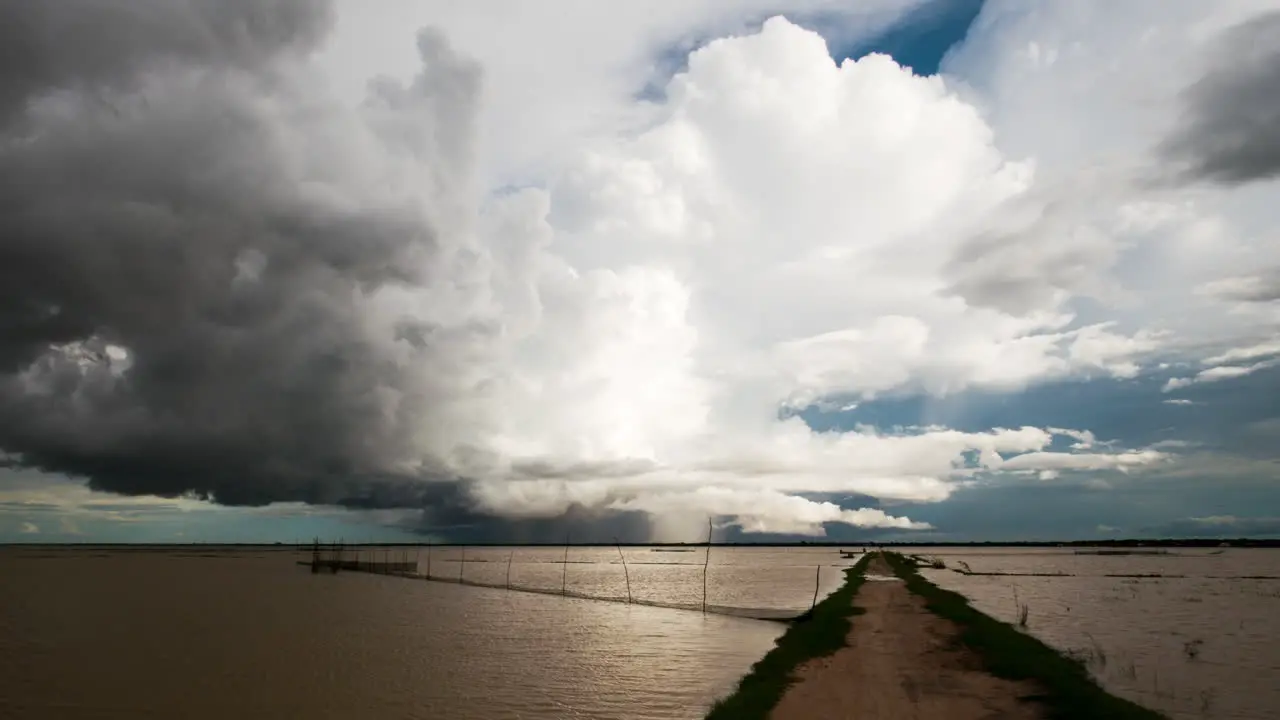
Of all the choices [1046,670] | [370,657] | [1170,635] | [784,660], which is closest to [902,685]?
[1046,670]

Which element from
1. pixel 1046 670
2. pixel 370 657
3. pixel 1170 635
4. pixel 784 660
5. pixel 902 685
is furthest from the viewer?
pixel 1170 635

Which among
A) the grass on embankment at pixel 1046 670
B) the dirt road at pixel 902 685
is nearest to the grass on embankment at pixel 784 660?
the dirt road at pixel 902 685

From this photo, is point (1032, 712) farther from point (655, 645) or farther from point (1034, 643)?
point (655, 645)

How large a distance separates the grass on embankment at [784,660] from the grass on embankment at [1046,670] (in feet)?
18.7

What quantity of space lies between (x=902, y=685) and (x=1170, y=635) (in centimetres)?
2484

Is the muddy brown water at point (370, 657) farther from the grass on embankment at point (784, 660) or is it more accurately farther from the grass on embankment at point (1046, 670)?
the grass on embankment at point (1046, 670)

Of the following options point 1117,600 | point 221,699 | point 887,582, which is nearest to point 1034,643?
point 221,699

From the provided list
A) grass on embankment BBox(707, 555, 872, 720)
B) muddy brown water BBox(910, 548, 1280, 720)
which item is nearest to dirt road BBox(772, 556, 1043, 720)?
grass on embankment BBox(707, 555, 872, 720)

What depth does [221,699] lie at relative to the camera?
2861 centimetres

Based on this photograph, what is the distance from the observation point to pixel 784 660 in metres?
30.0

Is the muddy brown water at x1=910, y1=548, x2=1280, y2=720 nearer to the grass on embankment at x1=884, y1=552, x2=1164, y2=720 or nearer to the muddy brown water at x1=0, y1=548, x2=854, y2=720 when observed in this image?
the grass on embankment at x1=884, y1=552, x2=1164, y2=720

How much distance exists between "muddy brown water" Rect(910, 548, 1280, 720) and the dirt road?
4938 millimetres

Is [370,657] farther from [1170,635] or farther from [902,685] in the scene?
[1170,635]

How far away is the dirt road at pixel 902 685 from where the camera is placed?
20922 millimetres
